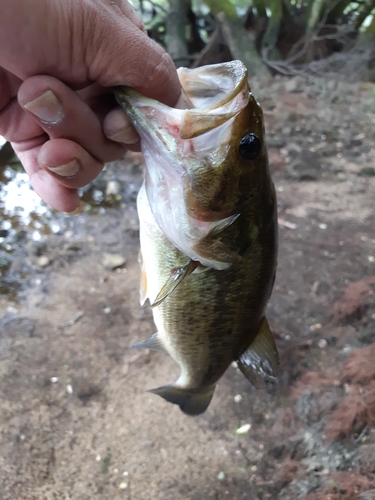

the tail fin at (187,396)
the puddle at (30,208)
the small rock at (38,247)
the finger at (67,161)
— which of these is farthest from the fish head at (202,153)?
the small rock at (38,247)

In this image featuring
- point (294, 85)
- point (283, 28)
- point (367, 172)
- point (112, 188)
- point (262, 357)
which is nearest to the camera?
point (262, 357)

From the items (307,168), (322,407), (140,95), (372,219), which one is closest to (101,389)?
(322,407)

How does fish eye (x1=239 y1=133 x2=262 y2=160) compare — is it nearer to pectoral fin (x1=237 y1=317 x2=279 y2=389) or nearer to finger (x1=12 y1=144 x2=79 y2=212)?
pectoral fin (x1=237 y1=317 x2=279 y2=389)

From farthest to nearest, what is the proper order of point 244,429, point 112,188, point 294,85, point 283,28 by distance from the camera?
point 283,28 < point 294,85 < point 112,188 < point 244,429

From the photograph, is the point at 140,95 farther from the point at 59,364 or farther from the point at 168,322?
the point at 59,364

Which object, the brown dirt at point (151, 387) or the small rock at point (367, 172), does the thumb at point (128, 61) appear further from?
the small rock at point (367, 172)

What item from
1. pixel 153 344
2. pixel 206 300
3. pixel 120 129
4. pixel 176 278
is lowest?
pixel 153 344

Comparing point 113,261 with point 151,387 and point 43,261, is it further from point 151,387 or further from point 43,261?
point 151,387

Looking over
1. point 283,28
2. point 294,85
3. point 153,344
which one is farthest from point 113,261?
point 283,28
